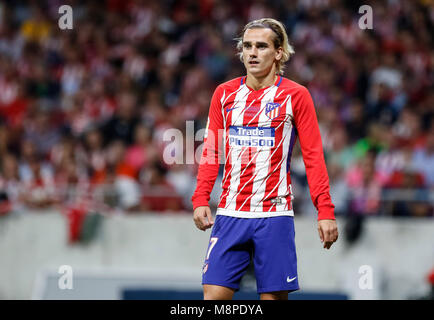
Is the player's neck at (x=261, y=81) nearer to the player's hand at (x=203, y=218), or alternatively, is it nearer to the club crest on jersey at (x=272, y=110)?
the club crest on jersey at (x=272, y=110)

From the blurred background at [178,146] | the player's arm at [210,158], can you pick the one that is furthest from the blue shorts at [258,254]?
the blurred background at [178,146]

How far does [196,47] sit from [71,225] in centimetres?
377

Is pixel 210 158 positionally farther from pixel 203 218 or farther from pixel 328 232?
pixel 328 232

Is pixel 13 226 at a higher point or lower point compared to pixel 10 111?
lower

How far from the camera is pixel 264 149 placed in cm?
445

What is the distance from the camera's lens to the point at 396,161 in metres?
9.07

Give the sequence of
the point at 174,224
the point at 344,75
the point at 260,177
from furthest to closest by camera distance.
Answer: the point at 344,75
the point at 174,224
the point at 260,177

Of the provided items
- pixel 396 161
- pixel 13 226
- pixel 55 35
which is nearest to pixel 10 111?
pixel 55 35

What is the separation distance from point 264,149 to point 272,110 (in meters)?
0.23

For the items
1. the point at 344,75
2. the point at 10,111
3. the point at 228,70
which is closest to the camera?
the point at 344,75

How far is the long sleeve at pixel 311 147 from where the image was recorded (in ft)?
14.2

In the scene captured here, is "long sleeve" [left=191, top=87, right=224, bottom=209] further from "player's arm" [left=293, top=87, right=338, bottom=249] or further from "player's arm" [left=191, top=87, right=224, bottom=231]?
"player's arm" [left=293, top=87, right=338, bottom=249]

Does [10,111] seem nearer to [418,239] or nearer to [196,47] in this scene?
[196,47]
